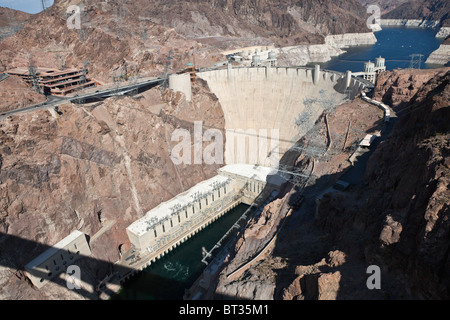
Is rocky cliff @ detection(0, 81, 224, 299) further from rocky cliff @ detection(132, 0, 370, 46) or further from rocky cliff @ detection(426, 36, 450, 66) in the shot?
rocky cliff @ detection(426, 36, 450, 66)

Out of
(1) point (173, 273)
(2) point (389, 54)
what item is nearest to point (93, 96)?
(1) point (173, 273)

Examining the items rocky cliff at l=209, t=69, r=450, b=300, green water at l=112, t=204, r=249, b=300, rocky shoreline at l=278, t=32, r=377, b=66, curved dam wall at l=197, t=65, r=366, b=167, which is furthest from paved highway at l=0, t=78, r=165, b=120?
rocky shoreline at l=278, t=32, r=377, b=66

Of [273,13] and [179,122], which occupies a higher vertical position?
[273,13]

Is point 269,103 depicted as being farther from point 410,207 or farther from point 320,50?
point 320,50

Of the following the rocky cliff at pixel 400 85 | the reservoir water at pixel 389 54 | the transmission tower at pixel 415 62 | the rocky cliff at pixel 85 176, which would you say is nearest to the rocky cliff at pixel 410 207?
the rocky cliff at pixel 400 85
